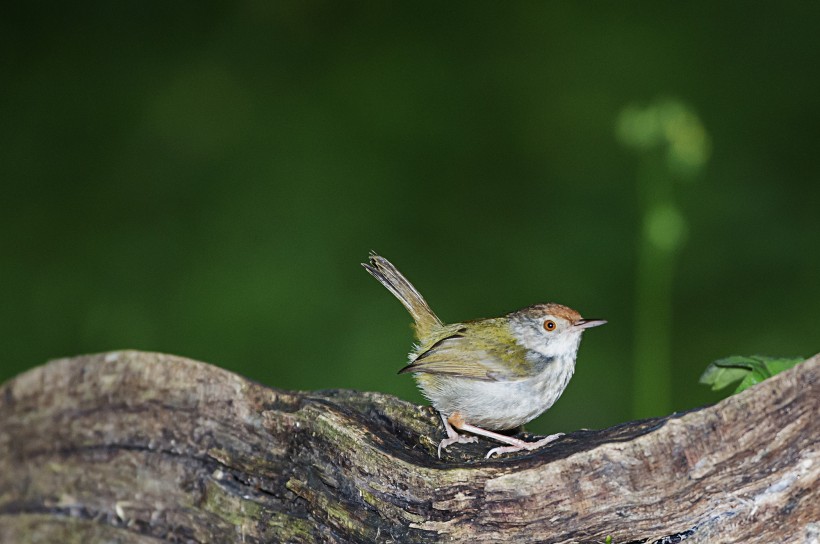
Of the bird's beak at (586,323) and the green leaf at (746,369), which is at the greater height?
the bird's beak at (586,323)

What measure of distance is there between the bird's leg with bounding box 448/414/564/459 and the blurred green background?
1634 millimetres

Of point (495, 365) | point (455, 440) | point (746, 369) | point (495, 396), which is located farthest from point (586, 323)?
point (746, 369)

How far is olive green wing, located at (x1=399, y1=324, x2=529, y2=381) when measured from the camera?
416 cm

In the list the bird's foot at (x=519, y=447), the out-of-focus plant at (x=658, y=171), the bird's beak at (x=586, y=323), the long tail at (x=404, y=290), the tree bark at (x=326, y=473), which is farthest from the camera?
the out-of-focus plant at (x=658, y=171)

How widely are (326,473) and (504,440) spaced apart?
1092 mm

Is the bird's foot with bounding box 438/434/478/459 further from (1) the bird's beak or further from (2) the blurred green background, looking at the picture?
(2) the blurred green background

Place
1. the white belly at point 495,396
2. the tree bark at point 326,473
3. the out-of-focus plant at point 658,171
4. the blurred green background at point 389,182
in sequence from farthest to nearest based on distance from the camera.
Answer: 1. the blurred green background at point 389,182
2. the out-of-focus plant at point 658,171
3. the white belly at point 495,396
4. the tree bark at point 326,473

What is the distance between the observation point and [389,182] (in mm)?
7707

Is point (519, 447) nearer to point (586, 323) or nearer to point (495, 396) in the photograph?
point (495, 396)

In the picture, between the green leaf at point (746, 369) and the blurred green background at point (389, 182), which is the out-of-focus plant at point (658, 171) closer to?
the blurred green background at point (389, 182)

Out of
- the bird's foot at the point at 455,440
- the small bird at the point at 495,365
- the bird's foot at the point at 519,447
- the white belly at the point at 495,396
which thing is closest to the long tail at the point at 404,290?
the small bird at the point at 495,365

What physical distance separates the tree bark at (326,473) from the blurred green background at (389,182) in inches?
101

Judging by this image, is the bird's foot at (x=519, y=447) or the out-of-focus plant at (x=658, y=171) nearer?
the bird's foot at (x=519, y=447)

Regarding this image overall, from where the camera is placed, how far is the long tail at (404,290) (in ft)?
14.8
